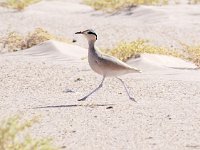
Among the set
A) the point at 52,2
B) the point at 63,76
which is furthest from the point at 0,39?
the point at 52,2

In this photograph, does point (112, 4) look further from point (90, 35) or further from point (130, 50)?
point (90, 35)

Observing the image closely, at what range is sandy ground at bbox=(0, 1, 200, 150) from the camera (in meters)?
8.96

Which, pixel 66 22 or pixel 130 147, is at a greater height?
pixel 130 147

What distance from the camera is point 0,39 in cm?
1927

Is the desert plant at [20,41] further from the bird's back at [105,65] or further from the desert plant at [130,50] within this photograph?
the bird's back at [105,65]

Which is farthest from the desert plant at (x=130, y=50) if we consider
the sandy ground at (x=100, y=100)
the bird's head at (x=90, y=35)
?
the bird's head at (x=90, y=35)

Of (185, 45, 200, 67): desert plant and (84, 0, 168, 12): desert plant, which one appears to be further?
(84, 0, 168, 12): desert plant

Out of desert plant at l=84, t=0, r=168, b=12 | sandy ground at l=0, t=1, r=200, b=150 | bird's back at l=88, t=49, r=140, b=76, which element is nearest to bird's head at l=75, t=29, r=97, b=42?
bird's back at l=88, t=49, r=140, b=76

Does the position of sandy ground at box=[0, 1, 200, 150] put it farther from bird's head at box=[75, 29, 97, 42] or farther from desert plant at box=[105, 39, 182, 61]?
bird's head at box=[75, 29, 97, 42]

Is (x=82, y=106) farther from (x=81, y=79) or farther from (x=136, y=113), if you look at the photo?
(x=81, y=79)

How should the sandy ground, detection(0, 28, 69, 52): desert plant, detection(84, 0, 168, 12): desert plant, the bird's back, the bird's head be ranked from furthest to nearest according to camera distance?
detection(84, 0, 168, 12): desert plant, detection(0, 28, 69, 52): desert plant, the bird's head, the bird's back, the sandy ground

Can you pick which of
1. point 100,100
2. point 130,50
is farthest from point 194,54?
point 100,100

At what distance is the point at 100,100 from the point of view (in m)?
11.6

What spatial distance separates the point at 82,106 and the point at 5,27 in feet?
39.7
